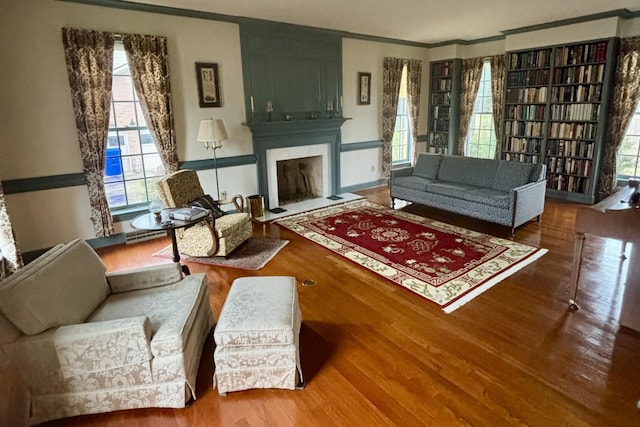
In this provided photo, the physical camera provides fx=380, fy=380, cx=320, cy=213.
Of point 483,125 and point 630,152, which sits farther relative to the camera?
point 483,125

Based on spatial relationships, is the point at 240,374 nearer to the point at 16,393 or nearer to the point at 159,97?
the point at 16,393

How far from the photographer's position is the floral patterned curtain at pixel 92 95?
4105 millimetres

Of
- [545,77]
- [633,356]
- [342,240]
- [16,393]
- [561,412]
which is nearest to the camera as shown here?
[16,393]

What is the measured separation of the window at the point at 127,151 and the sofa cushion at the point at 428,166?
3.88 m

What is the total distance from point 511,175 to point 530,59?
2.60 metres

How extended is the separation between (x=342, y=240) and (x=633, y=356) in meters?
2.85

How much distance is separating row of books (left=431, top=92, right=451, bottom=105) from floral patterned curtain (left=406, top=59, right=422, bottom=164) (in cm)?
48

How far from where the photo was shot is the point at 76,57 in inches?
162

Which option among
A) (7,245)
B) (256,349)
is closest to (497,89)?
(256,349)

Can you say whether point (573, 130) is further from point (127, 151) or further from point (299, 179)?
point (127, 151)

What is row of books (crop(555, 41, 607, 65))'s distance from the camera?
5.55 metres

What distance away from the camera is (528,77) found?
6.40m

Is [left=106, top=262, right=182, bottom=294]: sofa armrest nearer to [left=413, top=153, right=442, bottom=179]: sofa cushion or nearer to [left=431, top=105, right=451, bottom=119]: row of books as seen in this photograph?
[left=413, top=153, right=442, bottom=179]: sofa cushion

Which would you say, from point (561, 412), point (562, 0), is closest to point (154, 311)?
point (561, 412)
